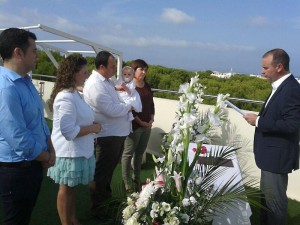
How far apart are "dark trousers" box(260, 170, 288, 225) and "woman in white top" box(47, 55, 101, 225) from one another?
5.02 feet

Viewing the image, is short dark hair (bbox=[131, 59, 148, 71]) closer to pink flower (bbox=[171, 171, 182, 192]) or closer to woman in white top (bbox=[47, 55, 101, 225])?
woman in white top (bbox=[47, 55, 101, 225])

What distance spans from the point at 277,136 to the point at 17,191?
2017 mm

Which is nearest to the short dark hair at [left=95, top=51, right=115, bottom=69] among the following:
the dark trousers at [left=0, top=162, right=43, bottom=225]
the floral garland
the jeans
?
the jeans

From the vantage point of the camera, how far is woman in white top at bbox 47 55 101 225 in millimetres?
2596

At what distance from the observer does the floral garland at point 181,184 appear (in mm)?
1777

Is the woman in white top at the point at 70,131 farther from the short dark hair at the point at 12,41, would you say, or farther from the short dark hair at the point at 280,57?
the short dark hair at the point at 280,57

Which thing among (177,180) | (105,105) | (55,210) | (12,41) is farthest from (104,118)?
(177,180)

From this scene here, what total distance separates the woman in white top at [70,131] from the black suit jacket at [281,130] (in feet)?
4.71

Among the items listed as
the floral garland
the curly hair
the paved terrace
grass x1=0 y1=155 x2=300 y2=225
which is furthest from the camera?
the paved terrace

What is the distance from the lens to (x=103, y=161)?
3.31 metres

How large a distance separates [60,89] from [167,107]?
3.28 m

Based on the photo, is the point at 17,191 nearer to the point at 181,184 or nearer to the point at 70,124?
the point at 70,124

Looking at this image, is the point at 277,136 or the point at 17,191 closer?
the point at 17,191

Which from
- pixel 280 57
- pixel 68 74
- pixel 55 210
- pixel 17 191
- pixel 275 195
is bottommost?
pixel 55 210
